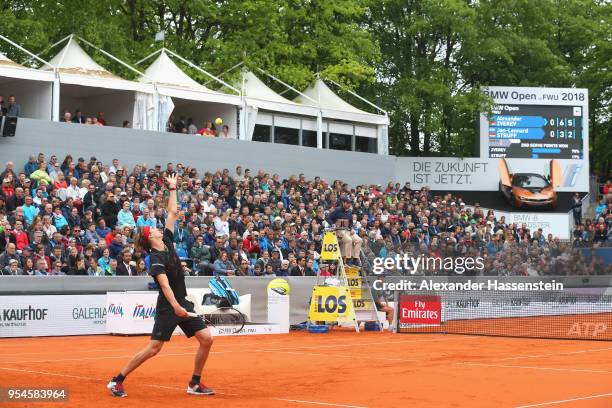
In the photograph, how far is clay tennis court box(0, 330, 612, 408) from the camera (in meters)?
12.2

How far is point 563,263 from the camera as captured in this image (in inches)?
1224

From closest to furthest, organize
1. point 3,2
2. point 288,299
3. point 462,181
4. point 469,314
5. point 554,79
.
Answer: point 288,299
point 469,314
point 3,2
point 462,181
point 554,79

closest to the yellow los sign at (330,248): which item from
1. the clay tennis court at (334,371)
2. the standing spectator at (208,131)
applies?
the clay tennis court at (334,371)

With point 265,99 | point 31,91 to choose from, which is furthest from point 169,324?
point 265,99

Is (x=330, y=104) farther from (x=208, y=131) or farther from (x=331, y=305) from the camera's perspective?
(x=331, y=305)

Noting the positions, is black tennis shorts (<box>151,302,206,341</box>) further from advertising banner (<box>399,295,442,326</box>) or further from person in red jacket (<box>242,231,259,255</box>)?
person in red jacket (<box>242,231,259,255</box>)

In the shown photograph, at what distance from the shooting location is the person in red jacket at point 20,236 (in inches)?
962

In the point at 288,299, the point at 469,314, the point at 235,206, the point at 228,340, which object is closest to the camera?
the point at 228,340

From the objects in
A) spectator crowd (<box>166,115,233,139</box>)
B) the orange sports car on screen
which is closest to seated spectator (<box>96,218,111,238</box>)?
spectator crowd (<box>166,115,233,139</box>)

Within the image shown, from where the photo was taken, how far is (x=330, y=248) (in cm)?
2656

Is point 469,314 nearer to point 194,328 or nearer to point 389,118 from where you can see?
point 194,328

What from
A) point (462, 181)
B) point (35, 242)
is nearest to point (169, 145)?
point (35, 242)

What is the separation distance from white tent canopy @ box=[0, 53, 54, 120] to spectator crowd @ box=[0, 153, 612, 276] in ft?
10.6

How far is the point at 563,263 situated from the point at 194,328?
20.8m
